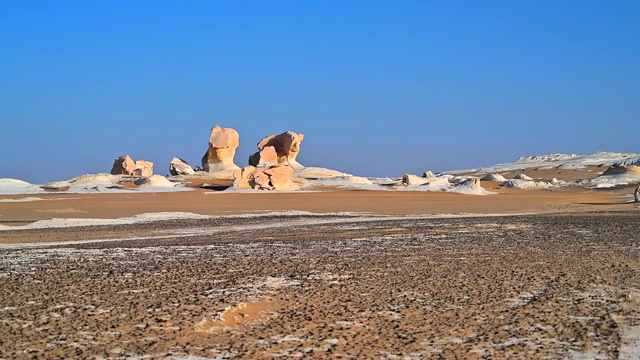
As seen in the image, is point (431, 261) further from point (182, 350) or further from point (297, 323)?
point (182, 350)

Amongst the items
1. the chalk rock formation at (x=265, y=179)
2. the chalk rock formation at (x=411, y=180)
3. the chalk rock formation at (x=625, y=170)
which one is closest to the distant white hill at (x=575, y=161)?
the chalk rock formation at (x=625, y=170)

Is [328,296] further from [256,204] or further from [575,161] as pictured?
[575,161]

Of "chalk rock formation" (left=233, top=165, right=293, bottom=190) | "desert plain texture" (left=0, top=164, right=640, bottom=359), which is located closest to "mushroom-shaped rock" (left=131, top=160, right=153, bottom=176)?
"chalk rock formation" (left=233, top=165, right=293, bottom=190)

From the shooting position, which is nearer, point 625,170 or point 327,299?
point 327,299

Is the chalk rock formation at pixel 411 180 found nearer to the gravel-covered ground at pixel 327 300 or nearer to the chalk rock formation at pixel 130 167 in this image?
the chalk rock formation at pixel 130 167

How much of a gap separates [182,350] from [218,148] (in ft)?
185

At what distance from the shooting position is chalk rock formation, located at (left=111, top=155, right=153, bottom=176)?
66519 millimetres

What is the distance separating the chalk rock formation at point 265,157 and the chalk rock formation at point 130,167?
1117 cm

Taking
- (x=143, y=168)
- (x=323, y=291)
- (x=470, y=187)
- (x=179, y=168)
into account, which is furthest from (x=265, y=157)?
(x=323, y=291)

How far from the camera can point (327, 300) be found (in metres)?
8.49

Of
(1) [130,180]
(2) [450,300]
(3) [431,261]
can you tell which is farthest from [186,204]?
(2) [450,300]

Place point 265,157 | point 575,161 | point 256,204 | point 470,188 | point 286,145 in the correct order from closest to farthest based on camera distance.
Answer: point 256,204, point 470,188, point 265,157, point 286,145, point 575,161

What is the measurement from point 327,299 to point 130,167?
204 feet

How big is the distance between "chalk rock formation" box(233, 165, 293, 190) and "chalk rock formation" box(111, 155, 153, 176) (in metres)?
20.2
